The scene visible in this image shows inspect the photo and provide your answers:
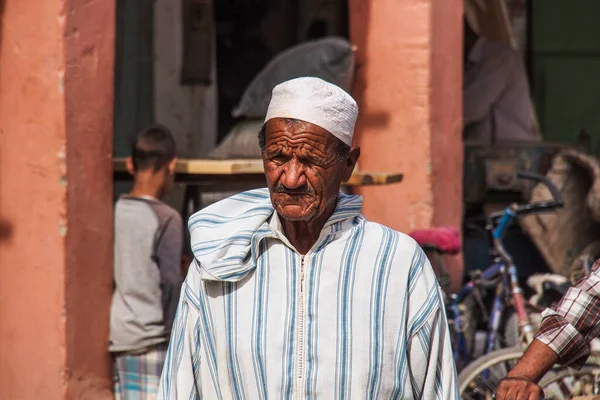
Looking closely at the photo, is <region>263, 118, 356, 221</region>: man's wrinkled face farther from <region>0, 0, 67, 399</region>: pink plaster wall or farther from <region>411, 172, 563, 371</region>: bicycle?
<region>411, 172, 563, 371</region>: bicycle

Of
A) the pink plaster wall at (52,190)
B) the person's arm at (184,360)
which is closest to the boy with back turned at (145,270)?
the pink plaster wall at (52,190)

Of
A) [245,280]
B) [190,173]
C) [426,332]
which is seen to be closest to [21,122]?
[190,173]

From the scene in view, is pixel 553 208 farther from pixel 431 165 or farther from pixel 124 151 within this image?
pixel 124 151

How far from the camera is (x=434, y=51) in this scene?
21.3ft

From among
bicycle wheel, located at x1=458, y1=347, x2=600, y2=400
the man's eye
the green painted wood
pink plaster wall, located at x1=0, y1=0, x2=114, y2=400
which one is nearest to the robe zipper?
the man's eye

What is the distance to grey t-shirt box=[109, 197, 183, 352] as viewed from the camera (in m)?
5.09

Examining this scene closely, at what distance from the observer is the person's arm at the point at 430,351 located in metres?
3.12

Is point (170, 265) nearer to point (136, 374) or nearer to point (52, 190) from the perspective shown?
point (136, 374)

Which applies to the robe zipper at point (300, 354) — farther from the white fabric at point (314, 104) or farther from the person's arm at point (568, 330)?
the person's arm at point (568, 330)

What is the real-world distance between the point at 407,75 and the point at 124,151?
2035 millimetres

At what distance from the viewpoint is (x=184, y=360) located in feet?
10.4

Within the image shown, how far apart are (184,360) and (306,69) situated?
3624 millimetres

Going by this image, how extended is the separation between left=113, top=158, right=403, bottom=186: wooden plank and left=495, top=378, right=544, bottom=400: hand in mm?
2168

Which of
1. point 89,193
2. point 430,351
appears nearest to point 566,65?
point 89,193
